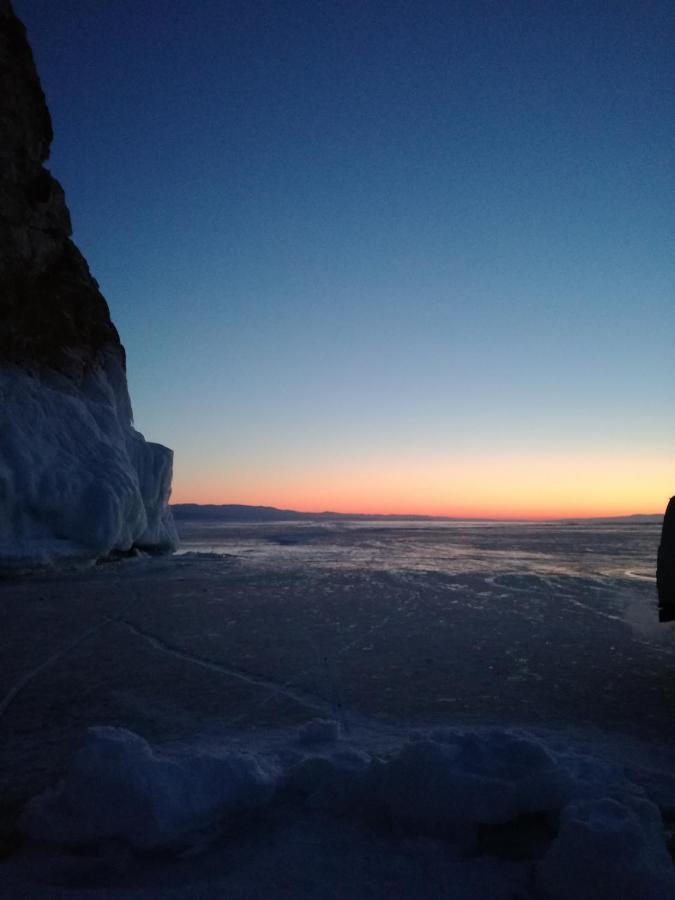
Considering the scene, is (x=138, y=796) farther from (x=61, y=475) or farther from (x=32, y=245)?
(x=32, y=245)

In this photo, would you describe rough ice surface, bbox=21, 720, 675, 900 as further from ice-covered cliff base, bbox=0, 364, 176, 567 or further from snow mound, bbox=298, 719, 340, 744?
ice-covered cliff base, bbox=0, 364, 176, 567

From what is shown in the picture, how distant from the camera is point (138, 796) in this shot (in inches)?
65.5

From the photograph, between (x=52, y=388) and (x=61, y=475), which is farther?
(x=52, y=388)

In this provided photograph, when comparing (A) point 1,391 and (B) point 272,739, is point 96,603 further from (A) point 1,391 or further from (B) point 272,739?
(A) point 1,391

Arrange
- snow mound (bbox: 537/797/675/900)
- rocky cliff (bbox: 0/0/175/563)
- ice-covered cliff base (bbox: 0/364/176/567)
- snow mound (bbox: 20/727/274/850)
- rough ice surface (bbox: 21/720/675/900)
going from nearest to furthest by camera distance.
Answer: snow mound (bbox: 537/797/675/900) < rough ice surface (bbox: 21/720/675/900) < snow mound (bbox: 20/727/274/850) < ice-covered cliff base (bbox: 0/364/176/567) < rocky cliff (bbox: 0/0/175/563)

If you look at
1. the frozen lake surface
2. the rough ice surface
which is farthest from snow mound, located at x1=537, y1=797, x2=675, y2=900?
the frozen lake surface

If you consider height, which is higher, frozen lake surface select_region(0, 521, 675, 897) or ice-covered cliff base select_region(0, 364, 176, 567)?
ice-covered cliff base select_region(0, 364, 176, 567)

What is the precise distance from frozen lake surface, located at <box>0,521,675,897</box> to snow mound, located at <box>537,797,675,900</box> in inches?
5.7

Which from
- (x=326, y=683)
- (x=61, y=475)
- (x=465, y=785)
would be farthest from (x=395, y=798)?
(x=61, y=475)

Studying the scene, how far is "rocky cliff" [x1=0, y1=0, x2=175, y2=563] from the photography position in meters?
10.1

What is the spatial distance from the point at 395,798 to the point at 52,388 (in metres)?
13.1

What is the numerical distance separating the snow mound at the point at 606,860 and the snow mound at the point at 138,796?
994 mm

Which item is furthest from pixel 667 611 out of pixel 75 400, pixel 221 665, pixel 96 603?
pixel 75 400

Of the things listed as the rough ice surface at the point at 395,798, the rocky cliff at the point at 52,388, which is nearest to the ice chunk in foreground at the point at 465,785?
the rough ice surface at the point at 395,798
